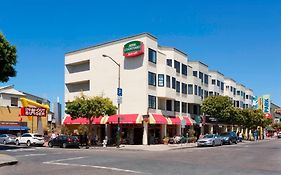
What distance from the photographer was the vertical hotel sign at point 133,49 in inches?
1929

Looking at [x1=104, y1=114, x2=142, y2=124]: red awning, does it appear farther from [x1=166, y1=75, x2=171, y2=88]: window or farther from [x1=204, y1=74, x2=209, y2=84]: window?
[x1=204, y1=74, x2=209, y2=84]: window

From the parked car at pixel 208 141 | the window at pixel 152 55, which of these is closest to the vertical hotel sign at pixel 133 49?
the window at pixel 152 55

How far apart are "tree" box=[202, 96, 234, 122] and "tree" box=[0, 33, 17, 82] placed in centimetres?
3699

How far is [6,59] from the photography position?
31.9 m

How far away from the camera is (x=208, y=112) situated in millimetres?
62938

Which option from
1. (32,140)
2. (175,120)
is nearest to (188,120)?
(175,120)

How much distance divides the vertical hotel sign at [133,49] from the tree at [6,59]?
19349 mm

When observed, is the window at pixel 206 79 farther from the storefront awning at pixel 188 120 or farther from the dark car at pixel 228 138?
the dark car at pixel 228 138

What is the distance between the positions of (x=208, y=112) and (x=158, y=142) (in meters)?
14.4

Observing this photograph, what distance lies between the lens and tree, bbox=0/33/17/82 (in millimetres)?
31609

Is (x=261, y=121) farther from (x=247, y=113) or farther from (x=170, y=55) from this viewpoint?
(x=170, y=55)

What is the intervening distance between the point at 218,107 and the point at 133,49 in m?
20.2

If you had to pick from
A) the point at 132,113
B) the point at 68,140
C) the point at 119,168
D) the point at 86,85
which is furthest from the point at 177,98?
the point at 119,168

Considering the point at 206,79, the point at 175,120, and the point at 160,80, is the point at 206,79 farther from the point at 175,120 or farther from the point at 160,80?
the point at 160,80
